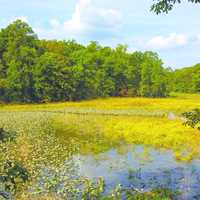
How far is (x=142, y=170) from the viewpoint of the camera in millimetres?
26234

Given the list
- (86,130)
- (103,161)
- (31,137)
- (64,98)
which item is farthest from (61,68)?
(103,161)

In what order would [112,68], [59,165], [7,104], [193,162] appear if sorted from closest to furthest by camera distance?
[59,165], [193,162], [7,104], [112,68]

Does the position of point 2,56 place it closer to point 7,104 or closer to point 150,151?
point 7,104

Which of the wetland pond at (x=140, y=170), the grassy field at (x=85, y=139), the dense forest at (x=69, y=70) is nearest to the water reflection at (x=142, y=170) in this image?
the wetland pond at (x=140, y=170)

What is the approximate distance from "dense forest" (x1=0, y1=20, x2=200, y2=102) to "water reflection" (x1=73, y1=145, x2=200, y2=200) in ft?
185

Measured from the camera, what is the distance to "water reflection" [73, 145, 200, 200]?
22.3m

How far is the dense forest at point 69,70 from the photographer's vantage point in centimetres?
8712

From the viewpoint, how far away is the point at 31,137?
34.9 m

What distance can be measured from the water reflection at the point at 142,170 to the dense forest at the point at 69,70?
56.4m

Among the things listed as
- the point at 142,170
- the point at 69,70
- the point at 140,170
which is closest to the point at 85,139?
the point at 142,170

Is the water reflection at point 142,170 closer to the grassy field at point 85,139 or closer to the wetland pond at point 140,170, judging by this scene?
the wetland pond at point 140,170

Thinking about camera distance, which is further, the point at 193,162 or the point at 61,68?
the point at 61,68

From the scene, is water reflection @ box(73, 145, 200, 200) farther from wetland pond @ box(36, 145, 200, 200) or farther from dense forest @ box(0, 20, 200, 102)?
dense forest @ box(0, 20, 200, 102)

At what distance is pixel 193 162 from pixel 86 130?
17.9 metres
